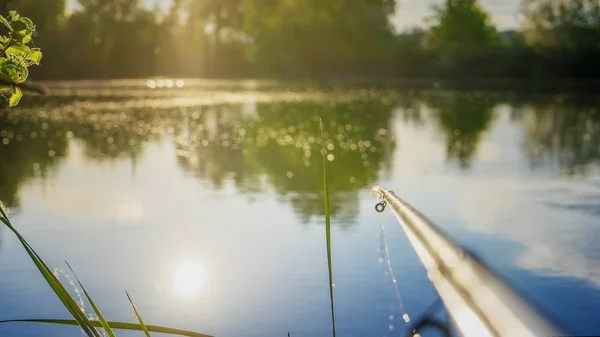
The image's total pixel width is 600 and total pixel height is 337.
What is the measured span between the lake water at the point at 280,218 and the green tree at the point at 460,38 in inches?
1677

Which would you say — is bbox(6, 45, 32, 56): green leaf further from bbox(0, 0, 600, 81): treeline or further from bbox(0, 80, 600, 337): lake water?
bbox(0, 0, 600, 81): treeline

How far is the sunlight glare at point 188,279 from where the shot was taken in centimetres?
843

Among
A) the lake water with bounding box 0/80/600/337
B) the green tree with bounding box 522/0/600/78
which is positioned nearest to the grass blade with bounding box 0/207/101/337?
the lake water with bounding box 0/80/600/337

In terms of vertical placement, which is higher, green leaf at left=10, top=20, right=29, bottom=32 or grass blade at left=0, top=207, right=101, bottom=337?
green leaf at left=10, top=20, right=29, bottom=32

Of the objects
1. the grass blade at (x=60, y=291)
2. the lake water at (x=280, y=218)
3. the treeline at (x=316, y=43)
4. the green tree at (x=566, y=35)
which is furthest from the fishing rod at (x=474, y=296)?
the green tree at (x=566, y=35)

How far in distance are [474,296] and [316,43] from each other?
77426 mm

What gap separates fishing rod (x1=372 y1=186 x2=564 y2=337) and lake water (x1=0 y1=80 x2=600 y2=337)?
9 centimetres

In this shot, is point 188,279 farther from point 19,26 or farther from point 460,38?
point 460,38

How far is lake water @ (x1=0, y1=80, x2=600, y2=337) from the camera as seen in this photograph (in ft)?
25.5

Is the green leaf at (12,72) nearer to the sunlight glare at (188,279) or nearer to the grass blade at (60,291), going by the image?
the grass blade at (60,291)

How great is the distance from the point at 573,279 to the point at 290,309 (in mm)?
3052

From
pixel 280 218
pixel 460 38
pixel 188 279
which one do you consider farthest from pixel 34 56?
pixel 460 38

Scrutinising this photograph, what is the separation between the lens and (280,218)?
12.1 m

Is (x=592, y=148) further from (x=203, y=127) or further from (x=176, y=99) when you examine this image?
(x=176, y=99)
